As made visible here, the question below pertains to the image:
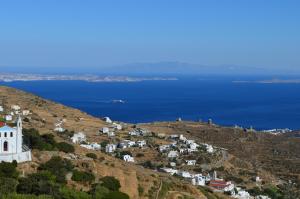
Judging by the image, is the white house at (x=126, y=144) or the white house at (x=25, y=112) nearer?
the white house at (x=126, y=144)

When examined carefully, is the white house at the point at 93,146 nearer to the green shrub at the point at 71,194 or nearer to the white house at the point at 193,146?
the white house at the point at 193,146

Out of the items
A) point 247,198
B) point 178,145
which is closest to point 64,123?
point 178,145

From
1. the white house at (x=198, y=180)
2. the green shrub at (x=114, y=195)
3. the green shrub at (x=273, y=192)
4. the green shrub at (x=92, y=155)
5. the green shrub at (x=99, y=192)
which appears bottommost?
the green shrub at (x=273, y=192)

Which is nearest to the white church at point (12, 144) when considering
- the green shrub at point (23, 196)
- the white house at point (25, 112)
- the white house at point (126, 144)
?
the green shrub at point (23, 196)

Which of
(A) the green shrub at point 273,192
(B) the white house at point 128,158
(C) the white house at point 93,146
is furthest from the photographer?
(B) the white house at point 128,158

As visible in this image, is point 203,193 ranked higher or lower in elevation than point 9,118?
lower

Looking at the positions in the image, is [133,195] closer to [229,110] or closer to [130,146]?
[130,146]
